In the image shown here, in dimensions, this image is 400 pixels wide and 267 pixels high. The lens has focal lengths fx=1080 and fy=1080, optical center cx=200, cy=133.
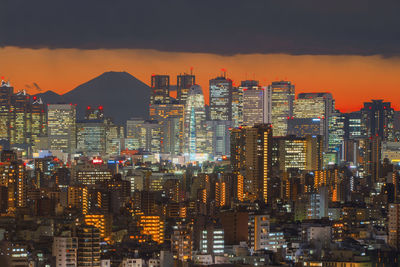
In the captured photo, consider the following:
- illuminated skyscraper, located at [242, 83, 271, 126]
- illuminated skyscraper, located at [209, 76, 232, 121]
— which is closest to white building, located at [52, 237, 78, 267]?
illuminated skyscraper, located at [242, 83, 271, 126]

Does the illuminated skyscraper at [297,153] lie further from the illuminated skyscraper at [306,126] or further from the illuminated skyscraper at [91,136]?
the illuminated skyscraper at [91,136]

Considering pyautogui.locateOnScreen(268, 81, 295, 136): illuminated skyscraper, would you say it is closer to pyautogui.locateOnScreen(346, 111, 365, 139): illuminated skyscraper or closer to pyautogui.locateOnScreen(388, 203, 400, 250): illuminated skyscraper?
pyautogui.locateOnScreen(346, 111, 365, 139): illuminated skyscraper

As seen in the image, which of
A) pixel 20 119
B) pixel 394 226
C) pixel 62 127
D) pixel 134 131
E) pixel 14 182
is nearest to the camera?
pixel 394 226

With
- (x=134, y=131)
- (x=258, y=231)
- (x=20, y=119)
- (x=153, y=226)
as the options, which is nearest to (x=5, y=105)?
(x=20, y=119)

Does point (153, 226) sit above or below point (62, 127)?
below

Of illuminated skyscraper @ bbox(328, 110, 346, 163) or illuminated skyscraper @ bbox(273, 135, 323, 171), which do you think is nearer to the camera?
illuminated skyscraper @ bbox(273, 135, 323, 171)

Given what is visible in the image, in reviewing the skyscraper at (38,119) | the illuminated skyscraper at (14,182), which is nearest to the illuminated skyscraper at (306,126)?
the skyscraper at (38,119)

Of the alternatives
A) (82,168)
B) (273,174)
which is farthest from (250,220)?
(82,168)

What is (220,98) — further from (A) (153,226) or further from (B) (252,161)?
(A) (153,226)
